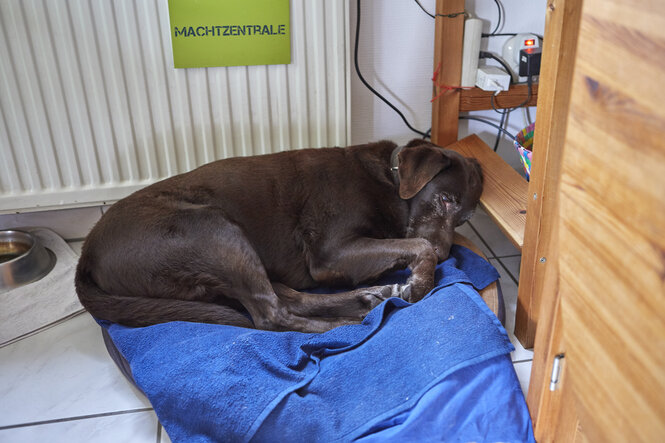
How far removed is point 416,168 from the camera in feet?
6.88

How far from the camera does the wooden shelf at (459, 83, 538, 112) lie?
2.68 m

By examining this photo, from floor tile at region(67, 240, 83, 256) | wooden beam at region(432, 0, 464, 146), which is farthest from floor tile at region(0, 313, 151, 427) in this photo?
wooden beam at region(432, 0, 464, 146)

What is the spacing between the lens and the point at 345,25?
245 centimetres

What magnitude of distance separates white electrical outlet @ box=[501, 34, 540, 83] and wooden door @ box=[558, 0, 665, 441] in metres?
1.75

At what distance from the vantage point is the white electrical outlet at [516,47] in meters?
2.58

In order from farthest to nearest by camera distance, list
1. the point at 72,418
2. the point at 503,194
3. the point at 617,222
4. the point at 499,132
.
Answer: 1. the point at 499,132
2. the point at 503,194
3. the point at 72,418
4. the point at 617,222

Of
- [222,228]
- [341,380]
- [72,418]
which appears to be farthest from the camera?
[222,228]

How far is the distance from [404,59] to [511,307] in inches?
50.2

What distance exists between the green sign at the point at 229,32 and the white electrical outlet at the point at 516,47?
1.01 m

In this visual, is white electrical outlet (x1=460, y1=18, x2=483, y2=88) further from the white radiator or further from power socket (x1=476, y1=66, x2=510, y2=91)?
the white radiator

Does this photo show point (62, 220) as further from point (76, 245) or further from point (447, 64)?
point (447, 64)

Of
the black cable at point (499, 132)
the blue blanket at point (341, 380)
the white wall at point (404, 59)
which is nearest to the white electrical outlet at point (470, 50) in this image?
the white wall at point (404, 59)

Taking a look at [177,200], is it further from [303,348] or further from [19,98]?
[19,98]

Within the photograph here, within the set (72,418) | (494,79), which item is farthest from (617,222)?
(494,79)
